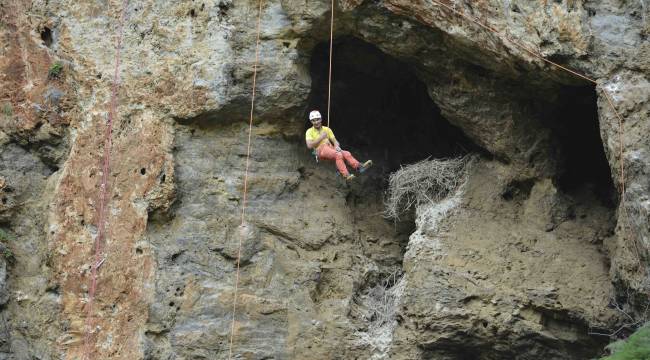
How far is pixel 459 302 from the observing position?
12.5 metres

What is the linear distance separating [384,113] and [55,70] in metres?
4.30

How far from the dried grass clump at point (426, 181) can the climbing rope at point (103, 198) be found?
344cm

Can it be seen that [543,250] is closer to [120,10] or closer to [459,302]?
[459,302]

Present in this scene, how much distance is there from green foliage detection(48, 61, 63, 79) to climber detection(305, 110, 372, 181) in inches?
118

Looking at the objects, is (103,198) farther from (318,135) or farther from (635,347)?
(635,347)

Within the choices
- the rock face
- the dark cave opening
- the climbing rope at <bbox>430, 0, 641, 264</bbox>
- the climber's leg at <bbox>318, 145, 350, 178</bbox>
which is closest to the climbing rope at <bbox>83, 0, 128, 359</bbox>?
the rock face

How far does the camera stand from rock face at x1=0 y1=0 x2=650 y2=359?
40.8ft

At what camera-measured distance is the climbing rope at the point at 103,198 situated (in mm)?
12523

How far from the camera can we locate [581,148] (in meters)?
13.6

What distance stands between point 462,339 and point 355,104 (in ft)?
12.4

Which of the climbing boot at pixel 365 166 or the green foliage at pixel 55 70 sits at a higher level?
the green foliage at pixel 55 70

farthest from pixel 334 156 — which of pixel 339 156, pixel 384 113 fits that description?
pixel 384 113

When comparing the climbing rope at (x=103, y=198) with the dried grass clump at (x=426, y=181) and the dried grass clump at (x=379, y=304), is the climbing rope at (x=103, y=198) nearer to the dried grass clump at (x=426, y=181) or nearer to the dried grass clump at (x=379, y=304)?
the dried grass clump at (x=379, y=304)

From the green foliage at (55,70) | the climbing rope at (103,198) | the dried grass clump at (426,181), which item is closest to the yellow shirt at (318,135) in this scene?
the dried grass clump at (426,181)
